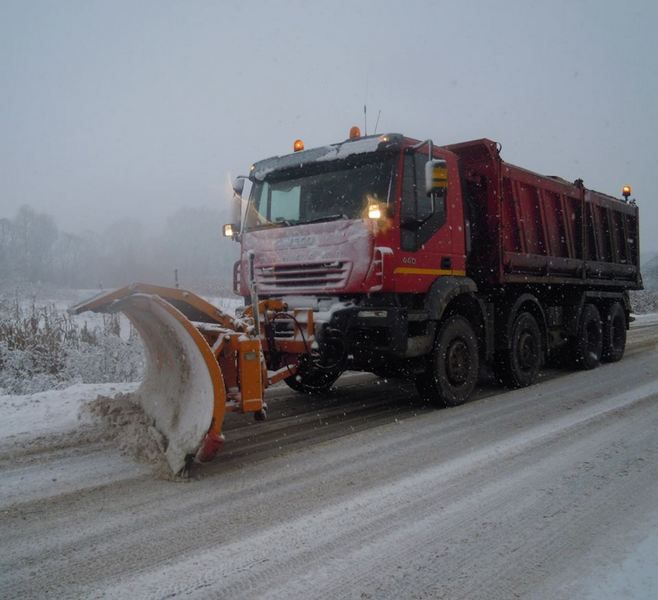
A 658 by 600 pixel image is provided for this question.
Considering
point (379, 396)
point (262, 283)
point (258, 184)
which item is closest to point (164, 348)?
point (262, 283)

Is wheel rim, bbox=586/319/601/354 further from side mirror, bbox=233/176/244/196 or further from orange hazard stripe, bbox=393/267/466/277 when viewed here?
side mirror, bbox=233/176/244/196

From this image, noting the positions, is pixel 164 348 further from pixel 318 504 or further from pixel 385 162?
pixel 385 162

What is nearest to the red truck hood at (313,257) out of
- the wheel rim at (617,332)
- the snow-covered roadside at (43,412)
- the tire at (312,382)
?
the tire at (312,382)

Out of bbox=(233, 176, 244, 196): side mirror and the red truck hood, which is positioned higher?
bbox=(233, 176, 244, 196): side mirror

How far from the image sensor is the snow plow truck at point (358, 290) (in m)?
4.23

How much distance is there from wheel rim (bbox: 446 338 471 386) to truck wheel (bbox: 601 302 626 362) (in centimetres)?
483

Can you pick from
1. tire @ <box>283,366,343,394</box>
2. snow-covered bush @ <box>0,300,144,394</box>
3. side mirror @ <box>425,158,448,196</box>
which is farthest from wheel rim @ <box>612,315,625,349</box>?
snow-covered bush @ <box>0,300,144,394</box>

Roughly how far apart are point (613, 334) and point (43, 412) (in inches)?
360

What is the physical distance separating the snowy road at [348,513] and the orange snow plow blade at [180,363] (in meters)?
0.30

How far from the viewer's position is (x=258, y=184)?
21.5 feet

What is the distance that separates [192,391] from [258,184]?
315 centimetres

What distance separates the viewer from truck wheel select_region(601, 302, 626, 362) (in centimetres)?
990

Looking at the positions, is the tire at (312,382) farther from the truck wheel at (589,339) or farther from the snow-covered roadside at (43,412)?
the truck wheel at (589,339)

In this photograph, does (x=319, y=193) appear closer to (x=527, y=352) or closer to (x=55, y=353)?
(x=527, y=352)
